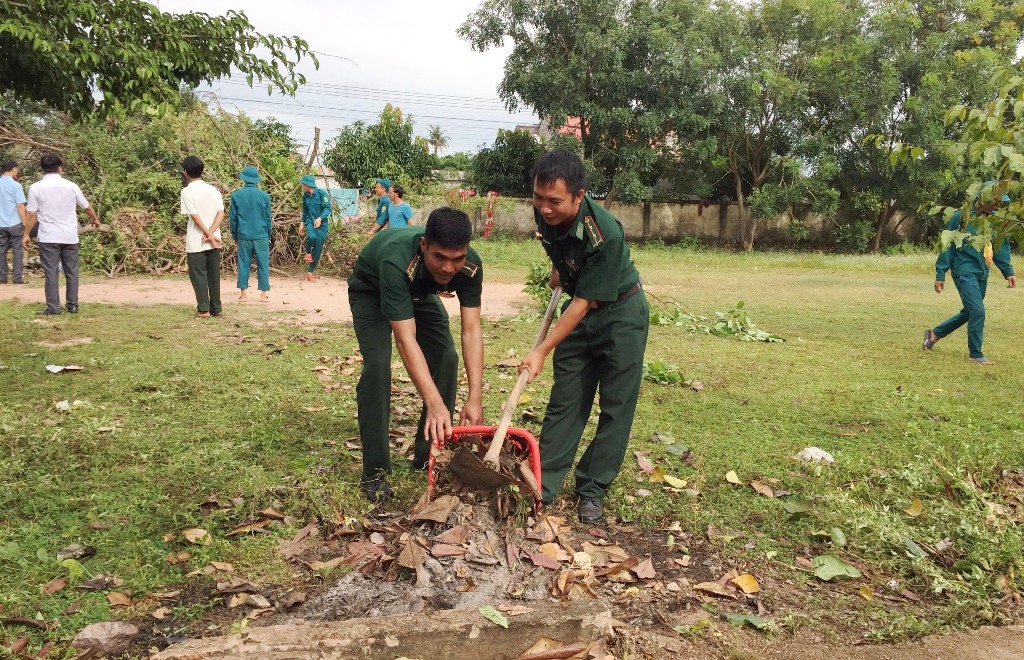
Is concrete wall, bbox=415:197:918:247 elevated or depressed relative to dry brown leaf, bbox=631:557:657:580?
elevated

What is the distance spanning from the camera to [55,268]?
912 cm

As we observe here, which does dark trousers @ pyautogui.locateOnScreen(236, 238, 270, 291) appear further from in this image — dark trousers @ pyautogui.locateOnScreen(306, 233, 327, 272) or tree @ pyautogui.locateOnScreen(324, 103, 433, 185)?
tree @ pyautogui.locateOnScreen(324, 103, 433, 185)

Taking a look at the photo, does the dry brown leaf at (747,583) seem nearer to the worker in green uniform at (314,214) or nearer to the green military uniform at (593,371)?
the green military uniform at (593,371)

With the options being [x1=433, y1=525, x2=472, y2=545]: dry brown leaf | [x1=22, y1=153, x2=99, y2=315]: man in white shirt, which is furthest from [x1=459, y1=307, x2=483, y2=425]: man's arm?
[x1=22, y1=153, x2=99, y2=315]: man in white shirt

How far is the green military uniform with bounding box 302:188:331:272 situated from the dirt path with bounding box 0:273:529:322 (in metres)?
0.73

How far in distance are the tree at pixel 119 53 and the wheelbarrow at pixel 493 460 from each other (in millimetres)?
2857

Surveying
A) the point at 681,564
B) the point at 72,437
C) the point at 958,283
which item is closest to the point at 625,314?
the point at 681,564

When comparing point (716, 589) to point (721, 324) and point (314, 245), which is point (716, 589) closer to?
point (721, 324)

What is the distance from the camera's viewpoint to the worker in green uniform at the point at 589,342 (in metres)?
3.90

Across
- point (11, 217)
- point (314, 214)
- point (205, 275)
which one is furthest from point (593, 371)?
point (11, 217)

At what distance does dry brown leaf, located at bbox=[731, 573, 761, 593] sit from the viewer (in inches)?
140

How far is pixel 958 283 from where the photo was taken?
8461 millimetres

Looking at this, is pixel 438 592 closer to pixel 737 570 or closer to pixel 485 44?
pixel 737 570

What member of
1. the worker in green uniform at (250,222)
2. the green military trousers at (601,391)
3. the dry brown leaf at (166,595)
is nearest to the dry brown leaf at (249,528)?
the dry brown leaf at (166,595)
